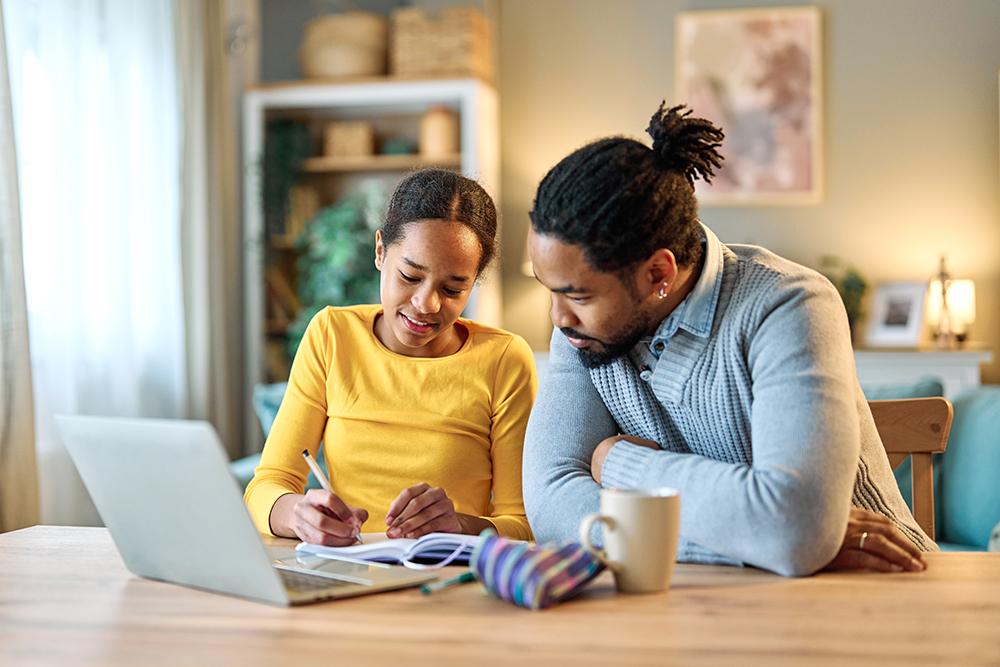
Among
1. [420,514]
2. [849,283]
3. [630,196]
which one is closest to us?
[630,196]

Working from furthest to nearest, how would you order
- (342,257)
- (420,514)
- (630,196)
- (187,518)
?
(342,257) → (420,514) → (630,196) → (187,518)

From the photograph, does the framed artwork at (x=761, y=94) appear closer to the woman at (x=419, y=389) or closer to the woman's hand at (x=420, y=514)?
the woman at (x=419, y=389)

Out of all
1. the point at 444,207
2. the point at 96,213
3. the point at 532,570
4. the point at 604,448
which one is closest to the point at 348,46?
the point at 96,213

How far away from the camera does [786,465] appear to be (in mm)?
1183

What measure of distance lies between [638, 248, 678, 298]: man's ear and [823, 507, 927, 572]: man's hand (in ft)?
1.16

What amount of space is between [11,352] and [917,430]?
7.63 feet

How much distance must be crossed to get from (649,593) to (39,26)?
2966mm

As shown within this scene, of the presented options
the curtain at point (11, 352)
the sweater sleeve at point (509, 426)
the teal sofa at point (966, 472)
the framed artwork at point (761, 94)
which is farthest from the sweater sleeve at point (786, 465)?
the framed artwork at point (761, 94)

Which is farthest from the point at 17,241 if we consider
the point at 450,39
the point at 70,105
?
the point at 450,39

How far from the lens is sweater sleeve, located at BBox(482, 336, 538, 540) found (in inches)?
68.7

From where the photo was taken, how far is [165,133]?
13.3 ft

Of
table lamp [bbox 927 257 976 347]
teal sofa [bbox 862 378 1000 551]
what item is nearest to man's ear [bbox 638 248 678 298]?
teal sofa [bbox 862 378 1000 551]

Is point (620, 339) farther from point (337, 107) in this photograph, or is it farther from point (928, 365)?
point (337, 107)

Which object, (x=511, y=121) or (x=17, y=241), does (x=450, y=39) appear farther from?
(x=17, y=241)
